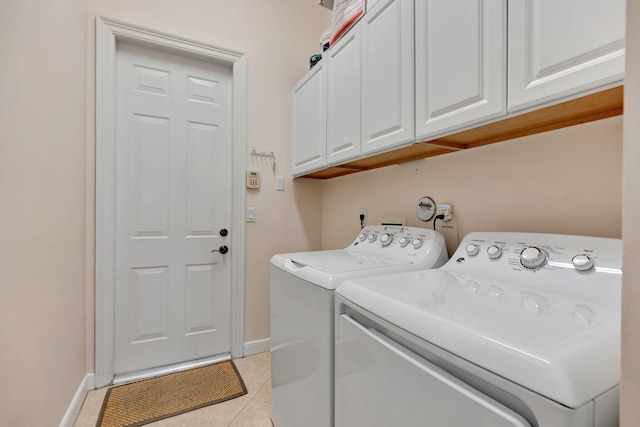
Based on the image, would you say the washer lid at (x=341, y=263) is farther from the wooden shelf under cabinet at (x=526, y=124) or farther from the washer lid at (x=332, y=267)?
the wooden shelf under cabinet at (x=526, y=124)

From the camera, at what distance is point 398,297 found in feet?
2.45

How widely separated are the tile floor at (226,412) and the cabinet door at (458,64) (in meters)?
1.66

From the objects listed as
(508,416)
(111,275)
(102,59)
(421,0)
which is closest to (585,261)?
(508,416)

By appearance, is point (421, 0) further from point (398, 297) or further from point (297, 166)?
point (297, 166)

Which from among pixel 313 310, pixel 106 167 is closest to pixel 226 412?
pixel 313 310

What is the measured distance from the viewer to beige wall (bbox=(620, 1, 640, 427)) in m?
0.28

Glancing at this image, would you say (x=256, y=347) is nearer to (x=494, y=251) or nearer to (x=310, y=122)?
(x=310, y=122)

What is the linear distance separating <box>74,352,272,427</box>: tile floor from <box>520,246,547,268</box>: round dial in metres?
1.44

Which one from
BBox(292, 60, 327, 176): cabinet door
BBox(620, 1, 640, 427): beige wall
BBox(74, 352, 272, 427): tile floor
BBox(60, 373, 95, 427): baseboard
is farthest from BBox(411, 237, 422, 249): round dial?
BBox(60, 373, 95, 427): baseboard

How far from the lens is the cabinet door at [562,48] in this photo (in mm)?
682

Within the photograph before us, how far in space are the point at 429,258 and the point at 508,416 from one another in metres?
0.83

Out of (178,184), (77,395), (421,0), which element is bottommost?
(77,395)

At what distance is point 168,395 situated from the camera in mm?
1741

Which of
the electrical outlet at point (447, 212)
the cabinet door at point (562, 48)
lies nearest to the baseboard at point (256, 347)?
the electrical outlet at point (447, 212)
